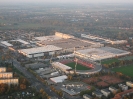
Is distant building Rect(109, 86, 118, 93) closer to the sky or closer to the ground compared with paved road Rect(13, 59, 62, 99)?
closer to the sky

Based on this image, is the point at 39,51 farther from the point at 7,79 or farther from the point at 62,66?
the point at 7,79

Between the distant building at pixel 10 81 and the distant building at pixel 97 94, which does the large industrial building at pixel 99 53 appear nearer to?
the distant building at pixel 97 94

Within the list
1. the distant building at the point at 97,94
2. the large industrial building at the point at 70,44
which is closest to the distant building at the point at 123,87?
the distant building at the point at 97,94

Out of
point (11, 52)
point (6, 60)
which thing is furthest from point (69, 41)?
point (6, 60)

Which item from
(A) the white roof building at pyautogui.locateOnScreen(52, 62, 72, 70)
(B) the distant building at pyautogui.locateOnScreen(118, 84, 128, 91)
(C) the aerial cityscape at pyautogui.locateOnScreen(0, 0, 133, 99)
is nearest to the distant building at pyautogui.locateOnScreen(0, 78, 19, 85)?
(C) the aerial cityscape at pyautogui.locateOnScreen(0, 0, 133, 99)

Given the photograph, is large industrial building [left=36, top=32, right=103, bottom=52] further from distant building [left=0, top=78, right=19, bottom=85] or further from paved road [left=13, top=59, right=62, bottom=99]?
distant building [left=0, top=78, right=19, bottom=85]

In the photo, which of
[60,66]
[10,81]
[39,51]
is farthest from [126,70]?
[10,81]


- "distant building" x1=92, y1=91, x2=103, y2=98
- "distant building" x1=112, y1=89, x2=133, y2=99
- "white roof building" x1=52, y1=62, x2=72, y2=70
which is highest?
"distant building" x1=112, y1=89, x2=133, y2=99

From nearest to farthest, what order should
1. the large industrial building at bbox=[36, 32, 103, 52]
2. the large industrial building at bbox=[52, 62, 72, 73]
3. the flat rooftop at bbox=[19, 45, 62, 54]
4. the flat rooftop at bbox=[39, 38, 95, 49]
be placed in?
the large industrial building at bbox=[52, 62, 72, 73], the flat rooftop at bbox=[19, 45, 62, 54], the large industrial building at bbox=[36, 32, 103, 52], the flat rooftop at bbox=[39, 38, 95, 49]

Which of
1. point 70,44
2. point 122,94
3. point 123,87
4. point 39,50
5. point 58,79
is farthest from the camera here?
point 70,44

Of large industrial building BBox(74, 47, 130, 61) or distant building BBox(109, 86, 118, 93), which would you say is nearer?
distant building BBox(109, 86, 118, 93)

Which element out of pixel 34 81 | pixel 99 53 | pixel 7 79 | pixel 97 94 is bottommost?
pixel 34 81
